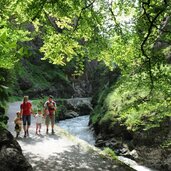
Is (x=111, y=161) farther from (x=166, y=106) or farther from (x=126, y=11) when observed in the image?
(x=126, y=11)

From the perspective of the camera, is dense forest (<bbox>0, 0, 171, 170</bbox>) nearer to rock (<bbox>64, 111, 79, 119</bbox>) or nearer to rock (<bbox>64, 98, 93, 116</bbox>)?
rock (<bbox>64, 111, 79, 119</bbox>)

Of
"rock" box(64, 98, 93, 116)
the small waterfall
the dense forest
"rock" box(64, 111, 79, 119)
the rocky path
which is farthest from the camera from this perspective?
"rock" box(64, 98, 93, 116)

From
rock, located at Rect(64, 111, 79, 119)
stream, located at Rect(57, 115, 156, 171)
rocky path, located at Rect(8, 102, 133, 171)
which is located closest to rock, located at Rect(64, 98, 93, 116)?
rock, located at Rect(64, 111, 79, 119)

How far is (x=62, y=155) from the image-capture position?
37.2 feet

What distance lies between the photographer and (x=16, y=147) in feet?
28.4

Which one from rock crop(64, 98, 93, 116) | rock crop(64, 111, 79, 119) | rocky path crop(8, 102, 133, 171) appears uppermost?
rock crop(64, 98, 93, 116)

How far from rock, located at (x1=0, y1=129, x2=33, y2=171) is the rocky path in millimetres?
1388

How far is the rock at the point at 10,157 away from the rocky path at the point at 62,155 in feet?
4.56

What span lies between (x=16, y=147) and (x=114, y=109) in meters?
11.5

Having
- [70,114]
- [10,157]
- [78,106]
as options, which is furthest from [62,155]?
[78,106]

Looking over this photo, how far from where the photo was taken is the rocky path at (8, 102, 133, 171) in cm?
1002

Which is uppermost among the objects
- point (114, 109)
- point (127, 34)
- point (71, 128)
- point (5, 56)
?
point (127, 34)

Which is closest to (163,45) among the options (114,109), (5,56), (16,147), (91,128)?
(114,109)

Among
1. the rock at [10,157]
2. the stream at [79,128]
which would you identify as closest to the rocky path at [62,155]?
the rock at [10,157]
